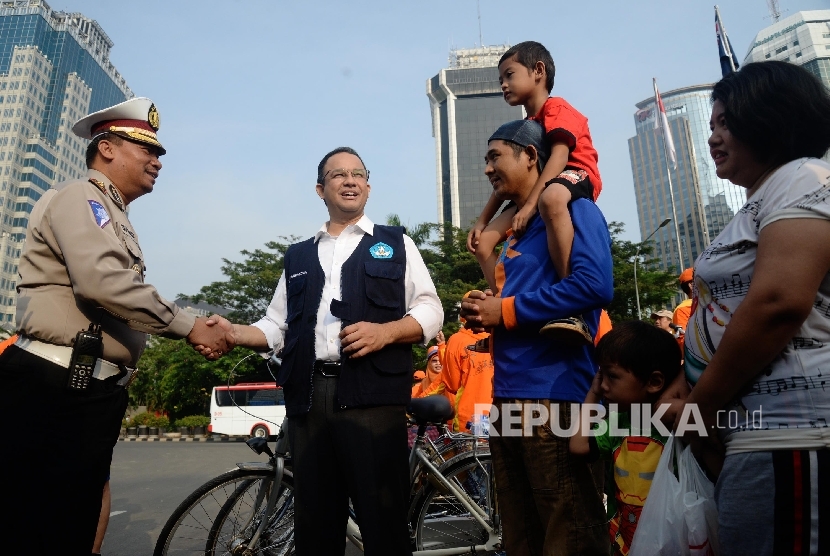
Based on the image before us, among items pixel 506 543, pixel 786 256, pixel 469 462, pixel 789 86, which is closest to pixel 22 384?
pixel 506 543

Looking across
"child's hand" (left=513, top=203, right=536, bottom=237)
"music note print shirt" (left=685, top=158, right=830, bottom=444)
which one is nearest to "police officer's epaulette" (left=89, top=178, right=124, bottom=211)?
"child's hand" (left=513, top=203, right=536, bottom=237)

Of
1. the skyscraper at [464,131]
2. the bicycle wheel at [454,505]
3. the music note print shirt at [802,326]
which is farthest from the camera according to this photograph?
the skyscraper at [464,131]

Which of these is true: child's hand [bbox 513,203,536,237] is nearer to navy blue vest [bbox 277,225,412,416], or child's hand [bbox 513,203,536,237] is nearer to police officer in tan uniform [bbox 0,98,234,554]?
navy blue vest [bbox 277,225,412,416]

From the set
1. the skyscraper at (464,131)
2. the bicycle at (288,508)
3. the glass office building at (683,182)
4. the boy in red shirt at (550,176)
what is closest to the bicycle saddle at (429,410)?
the bicycle at (288,508)

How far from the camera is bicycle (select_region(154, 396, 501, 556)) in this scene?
300 centimetres

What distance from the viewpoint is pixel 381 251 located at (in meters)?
2.61

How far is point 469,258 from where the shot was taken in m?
25.3

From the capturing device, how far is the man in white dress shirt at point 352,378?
225 centimetres

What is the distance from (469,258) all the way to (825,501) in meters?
24.2

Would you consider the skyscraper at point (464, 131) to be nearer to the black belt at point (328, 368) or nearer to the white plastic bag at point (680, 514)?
the black belt at point (328, 368)

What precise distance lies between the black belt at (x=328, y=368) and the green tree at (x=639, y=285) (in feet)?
69.1

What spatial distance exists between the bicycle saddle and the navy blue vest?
713 mm

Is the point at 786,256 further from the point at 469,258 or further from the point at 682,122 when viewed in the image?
the point at 682,122

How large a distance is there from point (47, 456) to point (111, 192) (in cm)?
113
